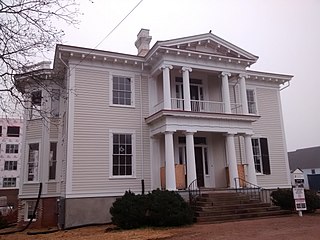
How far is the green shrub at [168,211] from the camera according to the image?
12.1m

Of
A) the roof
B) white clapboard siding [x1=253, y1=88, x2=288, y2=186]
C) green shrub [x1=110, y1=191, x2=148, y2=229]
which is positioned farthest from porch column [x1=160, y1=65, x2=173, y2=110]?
the roof

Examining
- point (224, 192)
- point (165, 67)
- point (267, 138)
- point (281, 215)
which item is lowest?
point (281, 215)

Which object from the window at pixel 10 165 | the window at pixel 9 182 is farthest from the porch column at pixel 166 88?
the window at pixel 10 165

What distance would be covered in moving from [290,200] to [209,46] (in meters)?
9.26

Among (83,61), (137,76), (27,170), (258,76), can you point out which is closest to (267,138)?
(258,76)

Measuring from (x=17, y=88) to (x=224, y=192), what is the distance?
35.0ft

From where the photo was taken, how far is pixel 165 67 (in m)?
16.4

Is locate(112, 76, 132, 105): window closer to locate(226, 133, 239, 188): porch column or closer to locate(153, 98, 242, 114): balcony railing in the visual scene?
locate(153, 98, 242, 114): balcony railing

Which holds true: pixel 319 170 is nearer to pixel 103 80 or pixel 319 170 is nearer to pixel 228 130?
pixel 228 130

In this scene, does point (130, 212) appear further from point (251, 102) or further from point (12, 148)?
point (12, 148)

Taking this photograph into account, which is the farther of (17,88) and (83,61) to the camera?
(83,61)

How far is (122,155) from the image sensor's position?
16.4m

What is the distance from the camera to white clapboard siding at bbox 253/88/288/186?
19719 millimetres

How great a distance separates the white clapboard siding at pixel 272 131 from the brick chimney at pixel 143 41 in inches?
307
